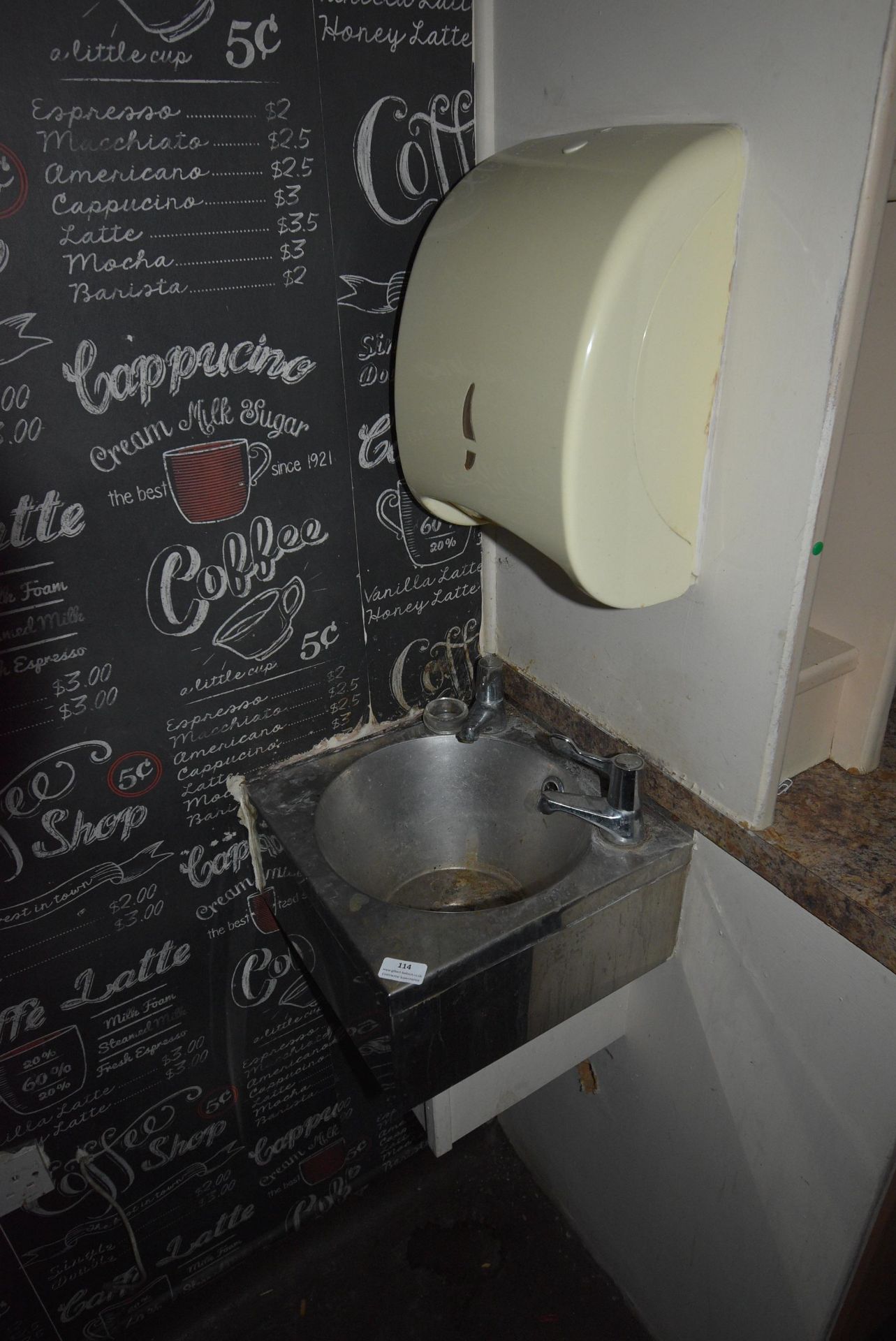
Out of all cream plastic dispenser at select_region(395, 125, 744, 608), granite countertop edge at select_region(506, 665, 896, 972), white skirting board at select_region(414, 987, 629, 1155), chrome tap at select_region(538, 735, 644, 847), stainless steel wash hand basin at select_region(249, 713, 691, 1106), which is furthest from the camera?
white skirting board at select_region(414, 987, 629, 1155)

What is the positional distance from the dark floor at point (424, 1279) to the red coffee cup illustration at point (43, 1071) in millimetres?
646

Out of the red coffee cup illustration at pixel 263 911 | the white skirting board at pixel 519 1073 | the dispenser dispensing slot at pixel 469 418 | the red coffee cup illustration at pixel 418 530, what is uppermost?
the dispenser dispensing slot at pixel 469 418

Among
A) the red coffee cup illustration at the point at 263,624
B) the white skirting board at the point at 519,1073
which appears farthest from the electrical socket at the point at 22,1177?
the red coffee cup illustration at the point at 263,624

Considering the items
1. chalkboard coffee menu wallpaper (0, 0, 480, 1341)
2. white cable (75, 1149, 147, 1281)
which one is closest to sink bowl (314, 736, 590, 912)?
chalkboard coffee menu wallpaper (0, 0, 480, 1341)

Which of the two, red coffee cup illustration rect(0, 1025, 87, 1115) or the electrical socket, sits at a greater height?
red coffee cup illustration rect(0, 1025, 87, 1115)

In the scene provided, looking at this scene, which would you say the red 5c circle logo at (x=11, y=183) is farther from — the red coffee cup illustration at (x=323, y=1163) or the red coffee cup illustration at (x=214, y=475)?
the red coffee cup illustration at (x=323, y=1163)

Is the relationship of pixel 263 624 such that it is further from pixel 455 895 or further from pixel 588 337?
pixel 588 337

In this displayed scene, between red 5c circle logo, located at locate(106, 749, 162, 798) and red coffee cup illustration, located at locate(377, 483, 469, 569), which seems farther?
red coffee cup illustration, located at locate(377, 483, 469, 569)

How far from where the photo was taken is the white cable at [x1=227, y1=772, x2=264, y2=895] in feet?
4.41

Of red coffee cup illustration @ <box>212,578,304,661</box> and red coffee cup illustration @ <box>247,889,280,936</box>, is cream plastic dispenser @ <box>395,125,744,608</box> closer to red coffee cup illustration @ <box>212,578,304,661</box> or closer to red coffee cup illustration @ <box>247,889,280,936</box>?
red coffee cup illustration @ <box>212,578,304,661</box>

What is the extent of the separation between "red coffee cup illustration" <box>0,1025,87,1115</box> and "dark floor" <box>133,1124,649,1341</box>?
0.65 metres

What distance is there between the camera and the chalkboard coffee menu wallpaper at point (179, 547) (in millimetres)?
971

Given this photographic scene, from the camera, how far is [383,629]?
55.2 inches

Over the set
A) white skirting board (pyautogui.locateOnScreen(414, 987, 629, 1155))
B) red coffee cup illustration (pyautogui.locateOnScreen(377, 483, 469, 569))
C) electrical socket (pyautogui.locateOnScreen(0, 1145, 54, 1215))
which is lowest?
electrical socket (pyautogui.locateOnScreen(0, 1145, 54, 1215))
